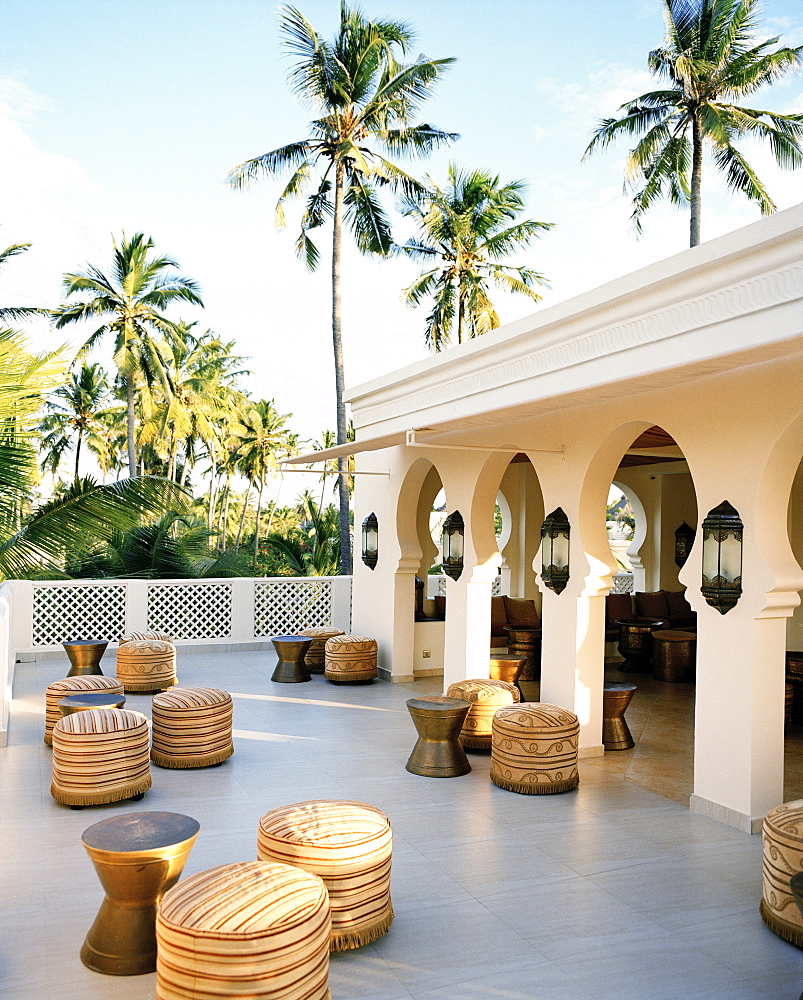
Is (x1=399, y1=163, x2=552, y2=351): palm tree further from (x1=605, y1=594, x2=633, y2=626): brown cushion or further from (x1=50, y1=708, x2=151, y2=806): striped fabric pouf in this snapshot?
(x1=50, y1=708, x2=151, y2=806): striped fabric pouf

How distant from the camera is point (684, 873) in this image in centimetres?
562

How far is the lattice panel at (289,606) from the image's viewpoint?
597 inches

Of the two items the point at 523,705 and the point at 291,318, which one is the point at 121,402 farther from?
the point at 523,705

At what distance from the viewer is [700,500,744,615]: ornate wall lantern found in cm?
661

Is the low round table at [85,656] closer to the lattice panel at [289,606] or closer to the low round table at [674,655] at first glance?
the lattice panel at [289,606]

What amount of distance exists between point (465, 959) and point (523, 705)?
11.0 ft

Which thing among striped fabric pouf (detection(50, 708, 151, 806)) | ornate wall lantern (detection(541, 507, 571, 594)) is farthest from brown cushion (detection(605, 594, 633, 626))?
striped fabric pouf (detection(50, 708, 151, 806))

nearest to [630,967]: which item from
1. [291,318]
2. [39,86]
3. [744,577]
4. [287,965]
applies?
[287,965]

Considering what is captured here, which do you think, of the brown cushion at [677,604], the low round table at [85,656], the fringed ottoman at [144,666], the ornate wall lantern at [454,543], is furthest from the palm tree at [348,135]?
the ornate wall lantern at [454,543]


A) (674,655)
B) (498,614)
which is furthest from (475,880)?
(498,614)

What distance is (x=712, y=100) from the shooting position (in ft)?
75.3

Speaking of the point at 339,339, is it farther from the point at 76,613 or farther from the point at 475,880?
the point at 475,880

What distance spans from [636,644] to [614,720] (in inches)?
219

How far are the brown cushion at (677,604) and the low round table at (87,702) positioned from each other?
10443mm
